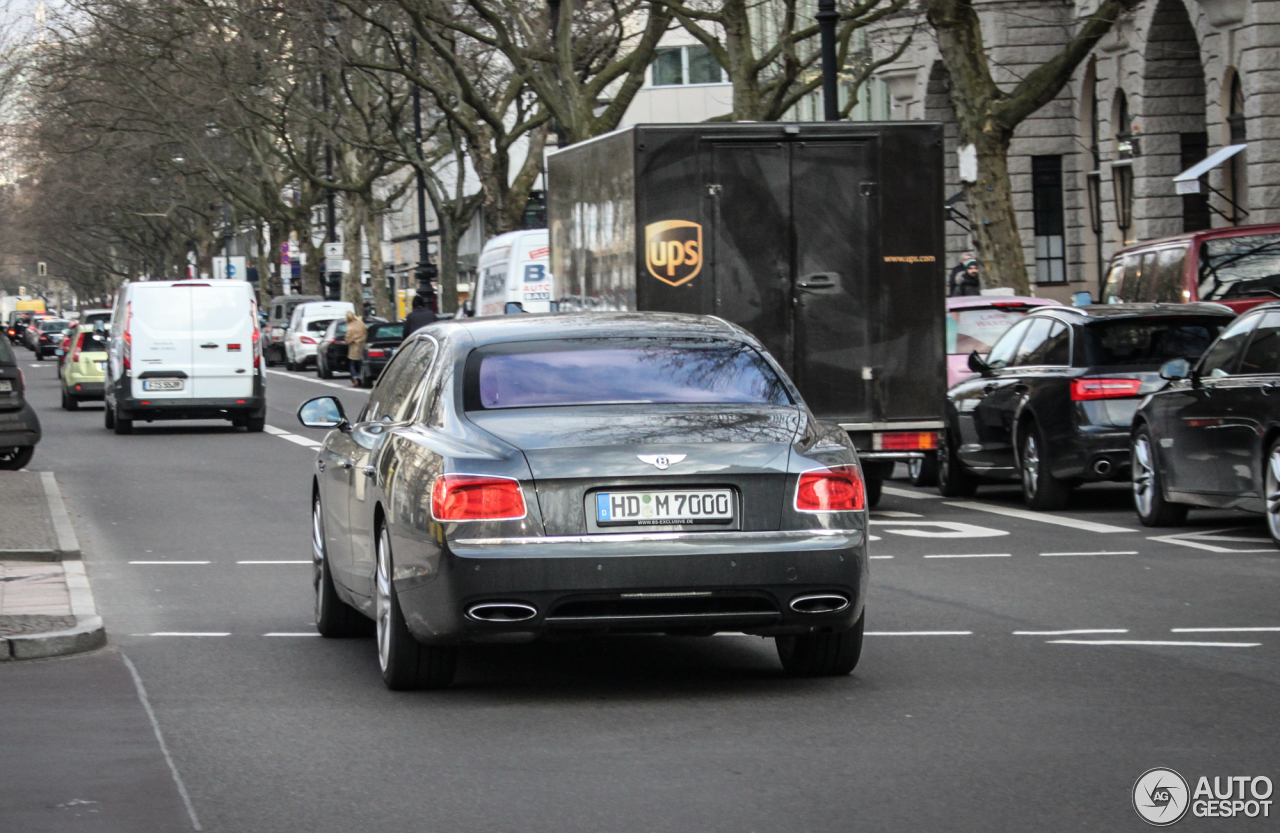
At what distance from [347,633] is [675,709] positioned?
2.67 metres

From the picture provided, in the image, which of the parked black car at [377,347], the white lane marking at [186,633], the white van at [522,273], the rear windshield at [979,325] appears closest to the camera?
the white lane marking at [186,633]

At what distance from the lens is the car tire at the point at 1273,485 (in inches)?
510

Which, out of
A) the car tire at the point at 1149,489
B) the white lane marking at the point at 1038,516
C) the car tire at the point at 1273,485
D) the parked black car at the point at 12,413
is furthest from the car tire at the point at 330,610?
the parked black car at the point at 12,413

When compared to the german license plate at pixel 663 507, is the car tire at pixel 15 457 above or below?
below

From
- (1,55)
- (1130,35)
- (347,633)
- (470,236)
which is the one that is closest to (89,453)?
(1,55)

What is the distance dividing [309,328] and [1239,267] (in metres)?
38.5

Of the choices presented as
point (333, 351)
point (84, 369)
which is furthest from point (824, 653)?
point (333, 351)

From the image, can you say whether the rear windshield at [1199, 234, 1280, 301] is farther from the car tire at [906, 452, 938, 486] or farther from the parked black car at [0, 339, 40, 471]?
the parked black car at [0, 339, 40, 471]

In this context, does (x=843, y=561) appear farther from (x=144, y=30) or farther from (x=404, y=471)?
(x=144, y=30)

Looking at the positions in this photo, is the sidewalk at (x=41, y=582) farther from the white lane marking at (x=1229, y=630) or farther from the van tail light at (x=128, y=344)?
the van tail light at (x=128, y=344)

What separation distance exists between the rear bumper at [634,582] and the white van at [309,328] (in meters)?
47.1

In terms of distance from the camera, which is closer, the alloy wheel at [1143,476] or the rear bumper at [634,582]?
the rear bumper at [634,582]

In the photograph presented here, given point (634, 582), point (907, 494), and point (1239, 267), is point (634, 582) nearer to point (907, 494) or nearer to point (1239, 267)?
point (907, 494)

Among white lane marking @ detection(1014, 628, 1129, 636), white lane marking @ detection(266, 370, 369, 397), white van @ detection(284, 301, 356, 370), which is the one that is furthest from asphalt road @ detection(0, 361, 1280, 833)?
white van @ detection(284, 301, 356, 370)
